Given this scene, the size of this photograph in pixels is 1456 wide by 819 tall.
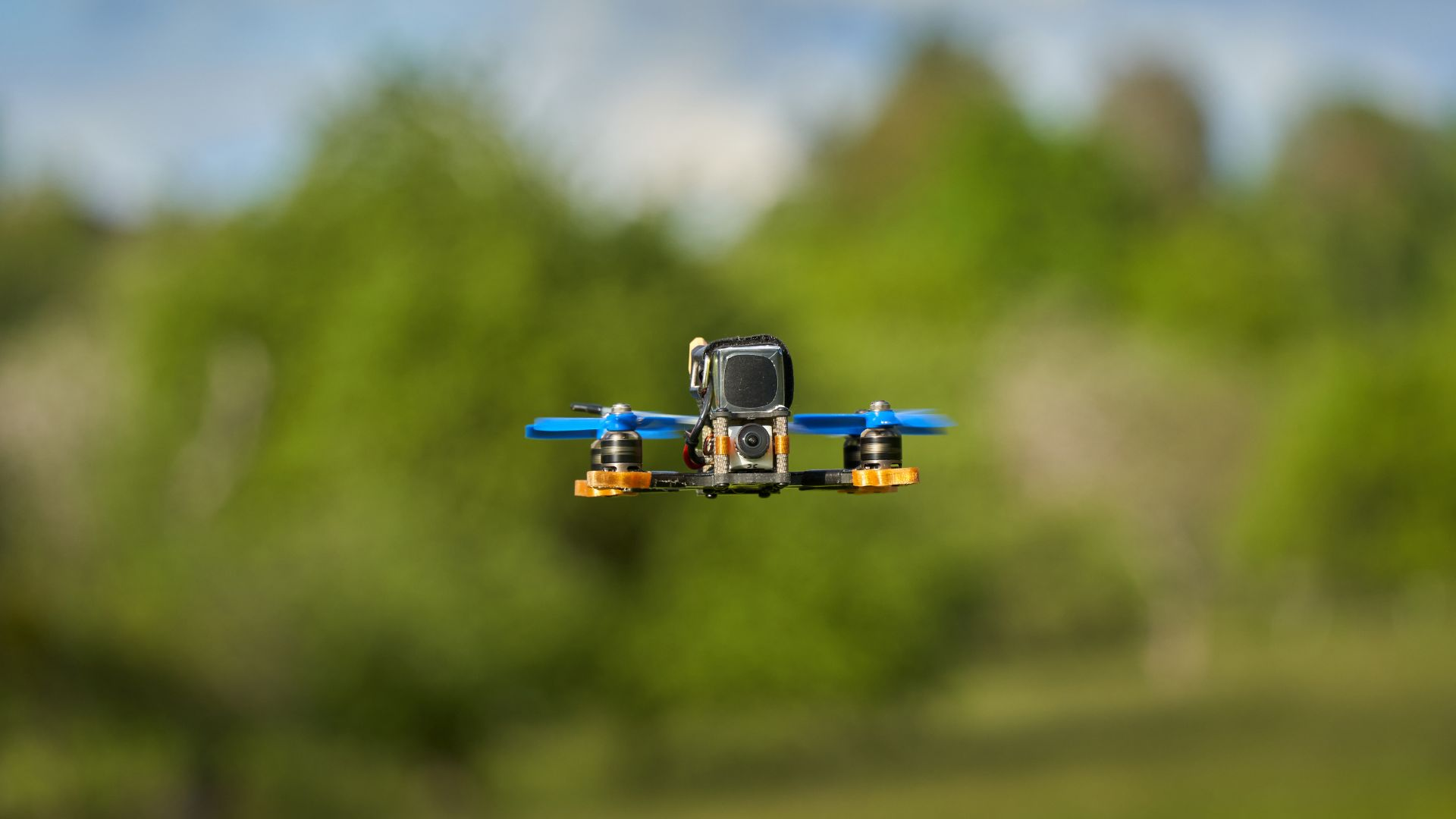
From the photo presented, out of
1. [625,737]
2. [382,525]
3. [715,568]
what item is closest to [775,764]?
[625,737]

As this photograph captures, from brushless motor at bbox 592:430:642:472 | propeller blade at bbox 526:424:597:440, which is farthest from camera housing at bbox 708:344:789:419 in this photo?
propeller blade at bbox 526:424:597:440

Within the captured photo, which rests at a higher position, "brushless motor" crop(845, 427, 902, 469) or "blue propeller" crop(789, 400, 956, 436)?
"blue propeller" crop(789, 400, 956, 436)

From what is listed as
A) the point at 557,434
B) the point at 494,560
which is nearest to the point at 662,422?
the point at 557,434

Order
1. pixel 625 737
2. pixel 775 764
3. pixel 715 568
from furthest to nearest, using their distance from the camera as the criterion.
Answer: pixel 775 764, pixel 625 737, pixel 715 568

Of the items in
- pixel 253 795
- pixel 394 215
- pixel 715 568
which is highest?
pixel 394 215

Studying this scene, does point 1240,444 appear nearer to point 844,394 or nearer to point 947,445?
point 947,445

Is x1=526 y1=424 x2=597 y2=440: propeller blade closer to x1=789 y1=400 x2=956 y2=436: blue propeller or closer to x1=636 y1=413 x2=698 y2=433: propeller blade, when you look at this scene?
x1=636 y1=413 x2=698 y2=433: propeller blade

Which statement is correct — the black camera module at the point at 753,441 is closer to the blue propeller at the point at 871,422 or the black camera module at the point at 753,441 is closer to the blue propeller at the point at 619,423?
the blue propeller at the point at 871,422

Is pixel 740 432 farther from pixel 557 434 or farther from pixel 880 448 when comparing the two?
pixel 557 434
